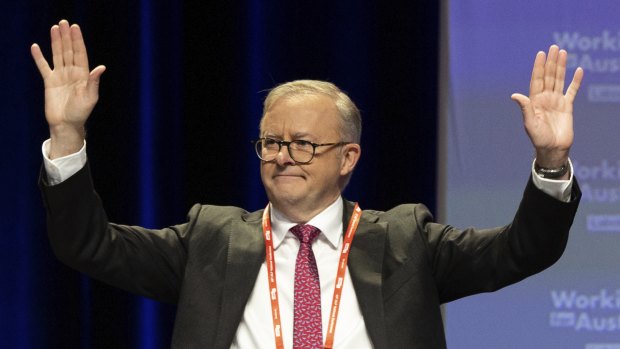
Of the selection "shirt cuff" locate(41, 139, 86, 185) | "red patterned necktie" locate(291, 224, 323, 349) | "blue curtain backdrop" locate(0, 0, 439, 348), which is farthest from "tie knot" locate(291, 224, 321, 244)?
"blue curtain backdrop" locate(0, 0, 439, 348)

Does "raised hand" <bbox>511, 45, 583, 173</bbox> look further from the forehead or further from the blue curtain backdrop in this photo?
the blue curtain backdrop

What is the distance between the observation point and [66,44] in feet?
8.32

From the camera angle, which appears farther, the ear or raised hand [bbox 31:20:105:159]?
the ear

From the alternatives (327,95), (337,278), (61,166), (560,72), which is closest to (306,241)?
(337,278)

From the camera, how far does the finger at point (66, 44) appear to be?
2.52 m

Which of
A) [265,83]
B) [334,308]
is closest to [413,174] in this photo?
[265,83]

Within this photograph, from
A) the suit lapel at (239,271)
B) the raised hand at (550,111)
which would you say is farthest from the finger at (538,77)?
the suit lapel at (239,271)

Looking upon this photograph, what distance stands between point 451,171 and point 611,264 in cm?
63

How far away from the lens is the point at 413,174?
406 centimetres

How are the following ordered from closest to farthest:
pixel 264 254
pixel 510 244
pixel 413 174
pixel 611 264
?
pixel 510 244, pixel 264 254, pixel 611 264, pixel 413 174

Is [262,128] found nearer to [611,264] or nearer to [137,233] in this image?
[137,233]

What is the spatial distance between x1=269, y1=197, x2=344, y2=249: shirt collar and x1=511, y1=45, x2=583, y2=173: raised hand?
55cm

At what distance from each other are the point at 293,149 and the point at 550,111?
2.08ft

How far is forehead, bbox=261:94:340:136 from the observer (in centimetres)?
276
